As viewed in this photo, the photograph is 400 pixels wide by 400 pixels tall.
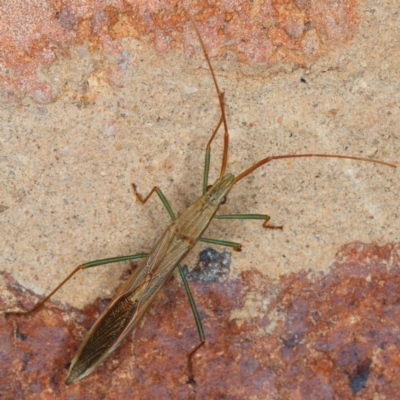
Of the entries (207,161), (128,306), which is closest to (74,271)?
(128,306)

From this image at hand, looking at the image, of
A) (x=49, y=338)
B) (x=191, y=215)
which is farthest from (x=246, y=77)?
(x=49, y=338)

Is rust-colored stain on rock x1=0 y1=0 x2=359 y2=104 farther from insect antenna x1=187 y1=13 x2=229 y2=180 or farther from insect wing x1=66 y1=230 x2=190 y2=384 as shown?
insect wing x1=66 y1=230 x2=190 y2=384

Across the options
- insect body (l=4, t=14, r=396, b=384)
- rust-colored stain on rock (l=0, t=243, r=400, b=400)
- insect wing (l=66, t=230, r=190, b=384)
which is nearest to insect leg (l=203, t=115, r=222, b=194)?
insect body (l=4, t=14, r=396, b=384)

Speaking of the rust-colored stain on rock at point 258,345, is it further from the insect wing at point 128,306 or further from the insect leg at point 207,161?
the insect leg at point 207,161

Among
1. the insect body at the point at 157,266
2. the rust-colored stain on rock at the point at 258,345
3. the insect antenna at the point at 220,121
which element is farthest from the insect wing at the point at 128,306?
the insect antenna at the point at 220,121

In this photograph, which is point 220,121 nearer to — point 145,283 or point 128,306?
point 145,283
